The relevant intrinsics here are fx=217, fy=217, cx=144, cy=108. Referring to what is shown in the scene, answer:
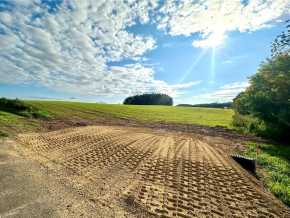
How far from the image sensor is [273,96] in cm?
1451

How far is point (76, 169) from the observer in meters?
6.91

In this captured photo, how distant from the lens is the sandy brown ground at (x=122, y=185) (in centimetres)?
461

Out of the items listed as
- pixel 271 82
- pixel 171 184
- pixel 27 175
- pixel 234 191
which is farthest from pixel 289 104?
pixel 27 175

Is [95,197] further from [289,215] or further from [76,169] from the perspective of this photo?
[289,215]

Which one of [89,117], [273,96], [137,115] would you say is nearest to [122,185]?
[273,96]

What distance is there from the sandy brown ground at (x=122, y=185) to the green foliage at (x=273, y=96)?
7.59m

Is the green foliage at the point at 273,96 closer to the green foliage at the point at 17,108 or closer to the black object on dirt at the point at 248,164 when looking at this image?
the black object on dirt at the point at 248,164

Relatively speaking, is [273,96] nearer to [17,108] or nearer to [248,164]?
[248,164]

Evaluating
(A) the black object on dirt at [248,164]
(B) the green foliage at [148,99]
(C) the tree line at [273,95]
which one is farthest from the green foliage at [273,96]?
(B) the green foliage at [148,99]

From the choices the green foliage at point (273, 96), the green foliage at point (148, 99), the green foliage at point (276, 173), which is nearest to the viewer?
the green foliage at point (276, 173)

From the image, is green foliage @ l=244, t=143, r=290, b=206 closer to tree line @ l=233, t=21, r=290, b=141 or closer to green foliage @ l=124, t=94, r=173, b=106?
tree line @ l=233, t=21, r=290, b=141

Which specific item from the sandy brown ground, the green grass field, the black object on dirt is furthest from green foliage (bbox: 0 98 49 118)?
the black object on dirt

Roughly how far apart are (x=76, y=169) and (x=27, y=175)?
1396 mm

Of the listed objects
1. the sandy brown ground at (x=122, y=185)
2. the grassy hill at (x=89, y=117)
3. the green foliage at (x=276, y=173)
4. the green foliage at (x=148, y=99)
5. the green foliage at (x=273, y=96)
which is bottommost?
the green foliage at (x=276, y=173)
